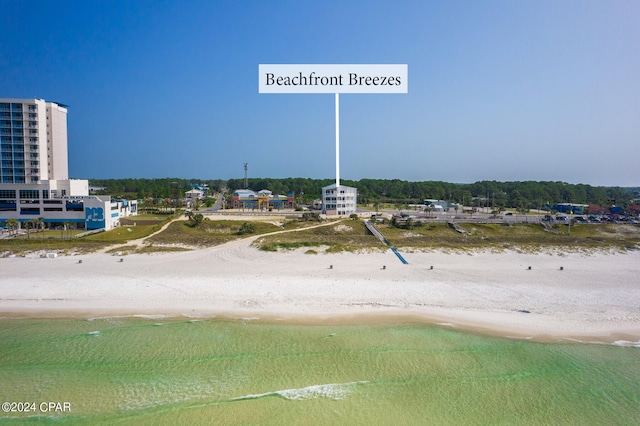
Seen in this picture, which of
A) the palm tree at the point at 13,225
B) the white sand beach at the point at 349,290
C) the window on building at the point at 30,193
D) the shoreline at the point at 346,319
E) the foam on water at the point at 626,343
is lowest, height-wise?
the foam on water at the point at 626,343

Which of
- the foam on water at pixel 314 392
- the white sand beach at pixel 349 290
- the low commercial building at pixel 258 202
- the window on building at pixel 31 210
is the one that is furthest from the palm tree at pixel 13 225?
the foam on water at pixel 314 392

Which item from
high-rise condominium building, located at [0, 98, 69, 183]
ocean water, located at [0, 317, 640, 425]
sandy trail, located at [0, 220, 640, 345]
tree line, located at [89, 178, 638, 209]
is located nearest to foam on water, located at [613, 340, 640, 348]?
sandy trail, located at [0, 220, 640, 345]

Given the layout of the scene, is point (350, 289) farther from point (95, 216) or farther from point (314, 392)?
point (95, 216)

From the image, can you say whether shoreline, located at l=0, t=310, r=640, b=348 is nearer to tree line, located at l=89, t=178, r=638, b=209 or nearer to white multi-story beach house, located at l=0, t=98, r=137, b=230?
white multi-story beach house, located at l=0, t=98, r=137, b=230

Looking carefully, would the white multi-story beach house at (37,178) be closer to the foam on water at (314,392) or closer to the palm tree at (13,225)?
the palm tree at (13,225)

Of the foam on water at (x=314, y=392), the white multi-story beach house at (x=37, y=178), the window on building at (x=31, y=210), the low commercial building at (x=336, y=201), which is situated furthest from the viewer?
the low commercial building at (x=336, y=201)

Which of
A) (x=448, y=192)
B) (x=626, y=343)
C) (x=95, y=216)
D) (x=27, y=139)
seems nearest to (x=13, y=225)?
(x=95, y=216)
